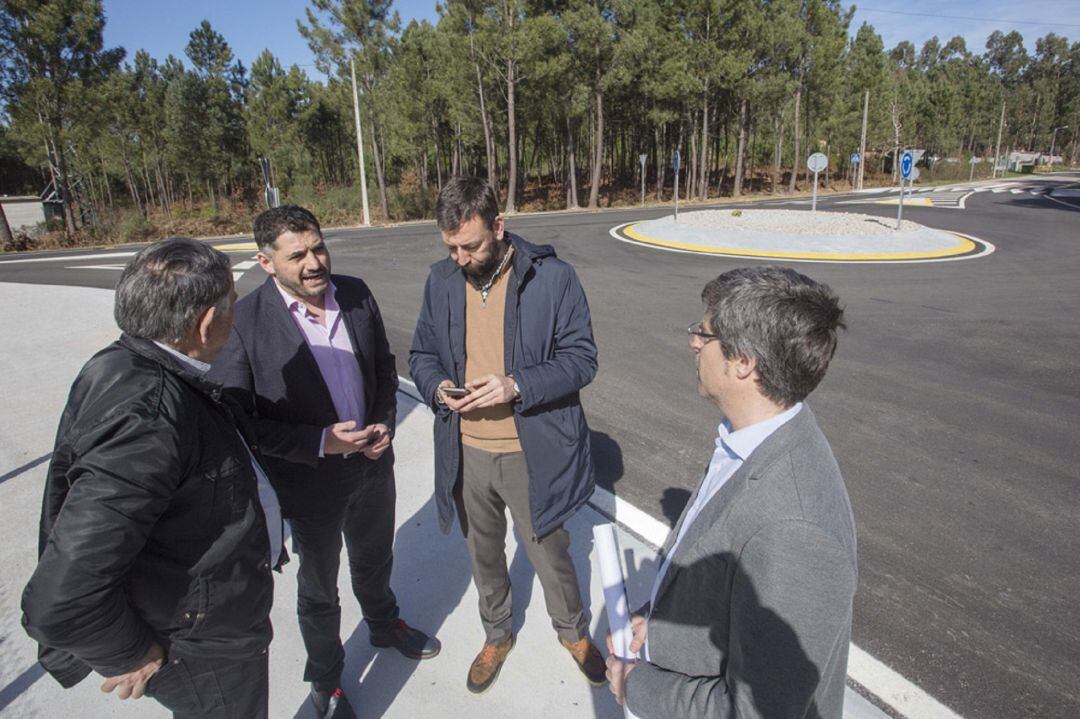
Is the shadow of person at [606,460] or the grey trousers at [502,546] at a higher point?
the grey trousers at [502,546]

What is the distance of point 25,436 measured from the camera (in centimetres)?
497

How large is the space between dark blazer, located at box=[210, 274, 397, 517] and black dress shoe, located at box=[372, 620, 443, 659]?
26.8 inches

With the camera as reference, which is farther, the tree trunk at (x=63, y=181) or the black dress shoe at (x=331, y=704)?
the tree trunk at (x=63, y=181)

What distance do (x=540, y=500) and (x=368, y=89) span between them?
32.1 metres

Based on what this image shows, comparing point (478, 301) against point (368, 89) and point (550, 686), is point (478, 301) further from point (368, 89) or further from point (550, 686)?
point (368, 89)

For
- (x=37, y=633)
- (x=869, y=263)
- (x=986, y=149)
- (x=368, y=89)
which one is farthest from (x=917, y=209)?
(x=986, y=149)

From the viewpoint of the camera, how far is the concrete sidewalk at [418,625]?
7.94 ft

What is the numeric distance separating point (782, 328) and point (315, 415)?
1.86m

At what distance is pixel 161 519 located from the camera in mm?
1501

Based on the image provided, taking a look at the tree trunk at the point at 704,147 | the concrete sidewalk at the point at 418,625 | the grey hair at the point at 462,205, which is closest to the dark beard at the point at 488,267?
the grey hair at the point at 462,205

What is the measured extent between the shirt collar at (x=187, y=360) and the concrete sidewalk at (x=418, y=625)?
1625 millimetres

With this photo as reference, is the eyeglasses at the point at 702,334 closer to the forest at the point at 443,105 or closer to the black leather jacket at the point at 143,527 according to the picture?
the black leather jacket at the point at 143,527

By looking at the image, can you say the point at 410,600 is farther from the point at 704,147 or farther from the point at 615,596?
the point at 704,147

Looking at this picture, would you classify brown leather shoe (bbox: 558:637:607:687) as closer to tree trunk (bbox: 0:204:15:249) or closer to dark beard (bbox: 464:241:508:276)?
dark beard (bbox: 464:241:508:276)
